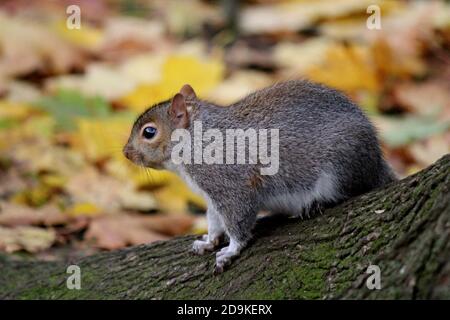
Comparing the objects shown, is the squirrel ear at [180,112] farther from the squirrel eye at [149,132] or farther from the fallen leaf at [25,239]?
the fallen leaf at [25,239]

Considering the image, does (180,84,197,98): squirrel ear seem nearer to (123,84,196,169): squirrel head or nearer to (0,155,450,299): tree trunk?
(123,84,196,169): squirrel head

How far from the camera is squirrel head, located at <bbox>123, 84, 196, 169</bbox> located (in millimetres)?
3939

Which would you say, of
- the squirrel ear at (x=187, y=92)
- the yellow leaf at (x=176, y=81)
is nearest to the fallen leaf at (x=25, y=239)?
the squirrel ear at (x=187, y=92)

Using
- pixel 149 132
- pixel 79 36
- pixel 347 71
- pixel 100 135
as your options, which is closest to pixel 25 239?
pixel 149 132

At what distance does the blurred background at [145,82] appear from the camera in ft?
17.8

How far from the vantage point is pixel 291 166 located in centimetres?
373

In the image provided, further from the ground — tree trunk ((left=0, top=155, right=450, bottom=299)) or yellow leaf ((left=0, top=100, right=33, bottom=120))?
yellow leaf ((left=0, top=100, right=33, bottom=120))

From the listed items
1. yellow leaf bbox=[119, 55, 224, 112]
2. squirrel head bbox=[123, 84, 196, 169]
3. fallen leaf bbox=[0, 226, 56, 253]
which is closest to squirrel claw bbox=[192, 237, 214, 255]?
squirrel head bbox=[123, 84, 196, 169]

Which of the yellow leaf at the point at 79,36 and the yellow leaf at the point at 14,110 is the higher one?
the yellow leaf at the point at 79,36

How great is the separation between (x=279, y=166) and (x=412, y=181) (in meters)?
0.73

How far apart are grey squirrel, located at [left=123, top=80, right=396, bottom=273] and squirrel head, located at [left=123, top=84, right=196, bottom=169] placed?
0.06 ft

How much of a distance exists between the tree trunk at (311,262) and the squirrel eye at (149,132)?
1.79 ft

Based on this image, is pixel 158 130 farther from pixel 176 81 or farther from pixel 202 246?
pixel 176 81

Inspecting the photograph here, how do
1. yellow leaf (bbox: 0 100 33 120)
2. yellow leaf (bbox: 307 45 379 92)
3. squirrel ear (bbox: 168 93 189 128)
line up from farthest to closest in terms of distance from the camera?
yellow leaf (bbox: 307 45 379 92)
yellow leaf (bbox: 0 100 33 120)
squirrel ear (bbox: 168 93 189 128)
